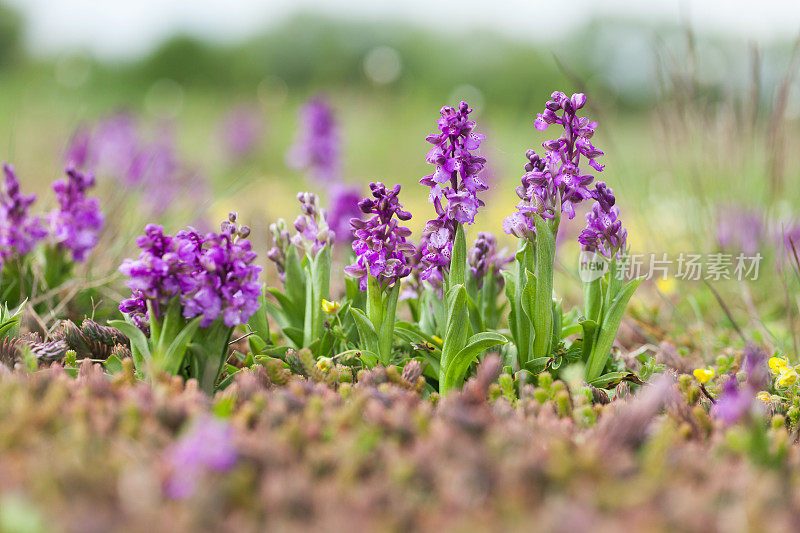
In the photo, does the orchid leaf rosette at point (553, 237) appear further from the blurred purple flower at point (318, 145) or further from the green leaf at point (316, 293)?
the blurred purple flower at point (318, 145)

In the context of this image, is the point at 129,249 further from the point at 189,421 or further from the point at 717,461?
the point at 717,461

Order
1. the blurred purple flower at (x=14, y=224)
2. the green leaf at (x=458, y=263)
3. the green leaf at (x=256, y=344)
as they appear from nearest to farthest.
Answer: the green leaf at (x=458, y=263) < the green leaf at (x=256, y=344) < the blurred purple flower at (x=14, y=224)

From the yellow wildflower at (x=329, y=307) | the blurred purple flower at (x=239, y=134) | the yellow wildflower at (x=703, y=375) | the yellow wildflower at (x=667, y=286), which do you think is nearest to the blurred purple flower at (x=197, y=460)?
the yellow wildflower at (x=329, y=307)

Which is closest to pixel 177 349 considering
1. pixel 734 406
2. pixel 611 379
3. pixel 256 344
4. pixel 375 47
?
pixel 256 344

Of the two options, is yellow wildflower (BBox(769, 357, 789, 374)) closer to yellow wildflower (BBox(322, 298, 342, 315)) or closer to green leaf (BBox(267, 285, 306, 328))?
yellow wildflower (BBox(322, 298, 342, 315))

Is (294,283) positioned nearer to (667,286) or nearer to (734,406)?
(734,406)

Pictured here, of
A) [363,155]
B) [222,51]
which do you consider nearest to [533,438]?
[363,155]

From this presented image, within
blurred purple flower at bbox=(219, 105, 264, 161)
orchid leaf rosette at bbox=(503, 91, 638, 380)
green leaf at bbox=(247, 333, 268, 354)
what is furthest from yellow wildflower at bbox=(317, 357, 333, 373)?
blurred purple flower at bbox=(219, 105, 264, 161)
